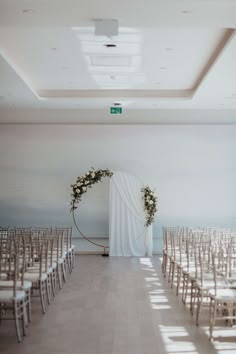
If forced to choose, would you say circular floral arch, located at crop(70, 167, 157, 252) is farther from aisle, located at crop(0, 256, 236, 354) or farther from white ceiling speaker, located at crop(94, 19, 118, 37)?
white ceiling speaker, located at crop(94, 19, 118, 37)

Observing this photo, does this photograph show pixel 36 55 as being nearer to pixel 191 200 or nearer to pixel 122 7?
pixel 122 7

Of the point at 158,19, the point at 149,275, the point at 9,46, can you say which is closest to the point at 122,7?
the point at 158,19

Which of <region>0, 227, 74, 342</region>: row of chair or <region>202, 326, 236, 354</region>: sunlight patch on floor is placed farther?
<region>0, 227, 74, 342</region>: row of chair

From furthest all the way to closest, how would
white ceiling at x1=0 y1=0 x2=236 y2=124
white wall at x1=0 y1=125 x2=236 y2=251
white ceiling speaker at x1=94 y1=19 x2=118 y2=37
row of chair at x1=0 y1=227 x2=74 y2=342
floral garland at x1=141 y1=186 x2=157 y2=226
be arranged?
white wall at x1=0 y1=125 x2=236 y2=251
floral garland at x1=141 y1=186 x2=157 y2=226
white ceiling speaker at x1=94 y1=19 x2=118 y2=37
white ceiling at x1=0 y1=0 x2=236 y2=124
row of chair at x1=0 y1=227 x2=74 y2=342

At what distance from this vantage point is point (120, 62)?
11195 millimetres

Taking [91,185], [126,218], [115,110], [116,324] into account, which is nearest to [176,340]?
[116,324]

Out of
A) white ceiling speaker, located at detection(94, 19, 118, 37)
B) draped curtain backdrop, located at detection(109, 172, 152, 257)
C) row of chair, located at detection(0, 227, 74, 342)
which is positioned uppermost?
white ceiling speaker, located at detection(94, 19, 118, 37)

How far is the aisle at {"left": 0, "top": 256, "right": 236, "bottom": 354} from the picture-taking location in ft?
21.9

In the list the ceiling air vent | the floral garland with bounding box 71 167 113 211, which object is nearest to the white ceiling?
the ceiling air vent

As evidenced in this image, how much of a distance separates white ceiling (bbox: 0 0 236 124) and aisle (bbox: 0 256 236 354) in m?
4.08

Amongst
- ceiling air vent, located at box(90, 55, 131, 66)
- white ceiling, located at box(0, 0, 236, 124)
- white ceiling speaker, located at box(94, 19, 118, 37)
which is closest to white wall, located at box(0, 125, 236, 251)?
white ceiling, located at box(0, 0, 236, 124)

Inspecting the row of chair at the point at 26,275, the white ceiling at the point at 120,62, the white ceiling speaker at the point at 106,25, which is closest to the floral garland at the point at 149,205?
the white ceiling at the point at 120,62

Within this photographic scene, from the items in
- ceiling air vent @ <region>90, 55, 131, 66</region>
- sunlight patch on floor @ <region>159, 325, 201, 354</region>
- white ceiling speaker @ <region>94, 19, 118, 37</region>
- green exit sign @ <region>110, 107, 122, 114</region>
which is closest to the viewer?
sunlight patch on floor @ <region>159, 325, 201, 354</region>

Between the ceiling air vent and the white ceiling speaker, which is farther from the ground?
the ceiling air vent
